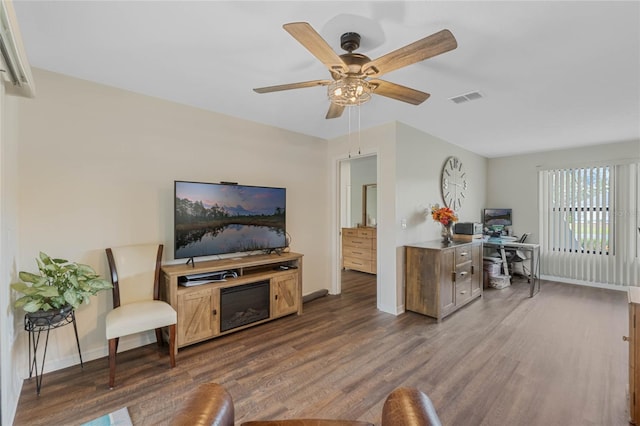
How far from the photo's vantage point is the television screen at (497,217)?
5684 mm

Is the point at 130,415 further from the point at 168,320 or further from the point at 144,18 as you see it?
the point at 144,18

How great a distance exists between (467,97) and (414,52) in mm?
1634

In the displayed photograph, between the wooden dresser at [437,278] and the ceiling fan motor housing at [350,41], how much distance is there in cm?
245

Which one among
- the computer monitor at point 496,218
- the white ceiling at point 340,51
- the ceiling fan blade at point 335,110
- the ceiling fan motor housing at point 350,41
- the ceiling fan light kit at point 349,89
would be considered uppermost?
the white ceiling at point 340,51

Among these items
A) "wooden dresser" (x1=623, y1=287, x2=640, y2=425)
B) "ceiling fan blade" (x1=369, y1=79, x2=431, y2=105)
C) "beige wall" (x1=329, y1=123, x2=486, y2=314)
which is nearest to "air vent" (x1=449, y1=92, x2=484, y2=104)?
"beige wall" (x1=329, y1=123, x2=486, y2=314)

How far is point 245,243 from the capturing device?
3.19 metres

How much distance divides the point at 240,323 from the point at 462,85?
322 centimetres

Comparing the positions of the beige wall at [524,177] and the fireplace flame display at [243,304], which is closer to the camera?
the fireplace flame display at [243,304]

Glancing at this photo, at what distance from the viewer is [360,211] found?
20.6 feet

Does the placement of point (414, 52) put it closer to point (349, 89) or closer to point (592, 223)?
point (349, 89)

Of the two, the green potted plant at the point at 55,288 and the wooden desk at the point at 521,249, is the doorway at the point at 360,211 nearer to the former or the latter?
the wooden desk at the point at 521,249

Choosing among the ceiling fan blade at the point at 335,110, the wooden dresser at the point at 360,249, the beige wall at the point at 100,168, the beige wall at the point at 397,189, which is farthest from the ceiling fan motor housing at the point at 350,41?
the wooden dresser at the point at 360,249

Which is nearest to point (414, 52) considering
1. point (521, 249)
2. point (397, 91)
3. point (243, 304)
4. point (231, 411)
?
point (397, 91)

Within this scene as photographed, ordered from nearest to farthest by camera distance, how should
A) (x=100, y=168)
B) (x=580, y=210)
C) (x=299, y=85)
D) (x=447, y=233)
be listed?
(x=299, y=85)
(x=100, y=168)
(x=447, y=233)
(x=580, y=210)
